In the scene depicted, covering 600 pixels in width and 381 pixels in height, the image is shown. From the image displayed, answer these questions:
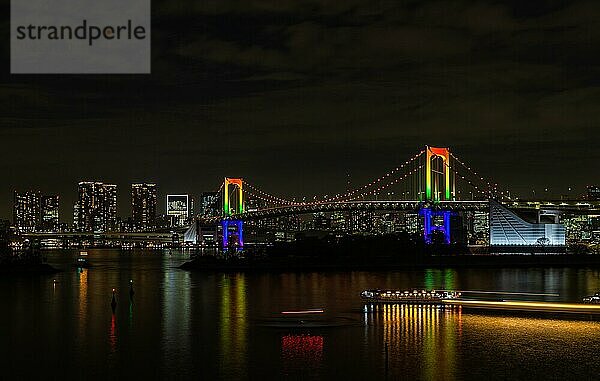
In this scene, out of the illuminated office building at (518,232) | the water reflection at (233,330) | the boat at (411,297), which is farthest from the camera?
the illuminated office building at (518,232)

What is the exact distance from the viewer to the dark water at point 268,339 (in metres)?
17.6

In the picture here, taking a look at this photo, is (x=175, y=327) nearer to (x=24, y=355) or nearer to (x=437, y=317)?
(x=24, y=355)

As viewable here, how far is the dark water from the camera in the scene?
17.6 meters

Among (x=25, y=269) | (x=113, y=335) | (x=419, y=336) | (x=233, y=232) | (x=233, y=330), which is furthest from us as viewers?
(x=233, y=232)

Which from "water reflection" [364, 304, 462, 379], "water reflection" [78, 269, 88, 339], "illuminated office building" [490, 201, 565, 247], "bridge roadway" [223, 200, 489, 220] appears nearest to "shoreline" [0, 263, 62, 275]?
"water reflection" [78, 269, 88, 339]

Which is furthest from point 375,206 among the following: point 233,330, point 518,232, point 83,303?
point 233,330

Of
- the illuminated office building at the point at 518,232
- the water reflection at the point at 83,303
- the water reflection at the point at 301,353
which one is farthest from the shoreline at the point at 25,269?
the illuminated office building at the point at 518,232

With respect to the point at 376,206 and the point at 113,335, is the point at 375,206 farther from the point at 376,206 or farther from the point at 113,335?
the point at 113,335

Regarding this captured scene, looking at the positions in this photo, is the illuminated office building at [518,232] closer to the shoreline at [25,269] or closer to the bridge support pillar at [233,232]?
the bridge support pillar at [233,232]

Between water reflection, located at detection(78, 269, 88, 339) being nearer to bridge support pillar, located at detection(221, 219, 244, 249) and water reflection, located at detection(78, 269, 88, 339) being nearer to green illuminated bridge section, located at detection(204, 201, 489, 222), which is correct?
green illuminated bridge section, located at detection(204, 201, 489, 222)

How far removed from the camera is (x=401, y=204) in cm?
6425

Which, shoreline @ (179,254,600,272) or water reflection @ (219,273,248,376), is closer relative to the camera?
water reflection @ (219,273,248,376)

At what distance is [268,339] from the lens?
21234 mm

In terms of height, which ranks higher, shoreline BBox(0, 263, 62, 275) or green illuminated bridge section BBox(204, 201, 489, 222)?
green illuminated bridge section BBox(204, 201, 489, 222)
